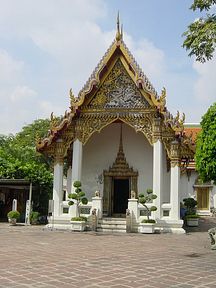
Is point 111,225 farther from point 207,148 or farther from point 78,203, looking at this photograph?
point 207,148

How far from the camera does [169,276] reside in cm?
631

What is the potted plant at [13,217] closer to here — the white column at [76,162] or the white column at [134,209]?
the white column at [76,162]

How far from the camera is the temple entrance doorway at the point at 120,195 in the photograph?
17703 millimetres

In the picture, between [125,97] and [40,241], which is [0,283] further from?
[125,97]

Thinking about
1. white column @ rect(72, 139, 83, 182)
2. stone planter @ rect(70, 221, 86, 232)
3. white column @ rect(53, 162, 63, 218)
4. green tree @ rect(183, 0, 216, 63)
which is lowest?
stone planter @ rect(70, 221, 86, 232)

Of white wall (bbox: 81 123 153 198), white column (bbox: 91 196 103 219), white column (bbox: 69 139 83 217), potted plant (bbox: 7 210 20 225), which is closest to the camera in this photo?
white column (bbox: 91 196 103 219)

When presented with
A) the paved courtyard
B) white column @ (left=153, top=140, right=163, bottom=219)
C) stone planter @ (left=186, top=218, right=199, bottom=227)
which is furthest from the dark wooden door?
the paved courtyard

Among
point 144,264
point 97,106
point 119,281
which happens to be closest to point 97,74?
point 97,106

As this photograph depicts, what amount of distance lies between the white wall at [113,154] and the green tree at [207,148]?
24.7 ft

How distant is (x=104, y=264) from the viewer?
24.0 ft

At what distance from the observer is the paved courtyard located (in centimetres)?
579

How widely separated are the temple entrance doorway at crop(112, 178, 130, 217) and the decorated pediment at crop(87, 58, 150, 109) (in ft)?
11.9

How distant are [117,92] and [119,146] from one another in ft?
9.24

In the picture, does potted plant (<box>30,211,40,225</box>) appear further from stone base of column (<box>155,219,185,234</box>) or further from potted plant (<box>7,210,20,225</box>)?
stone base of column (<box>155,219,185,234</box>)
